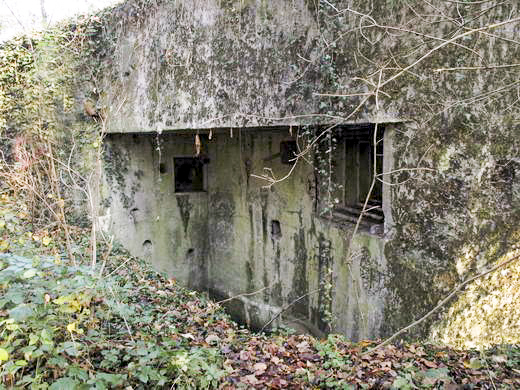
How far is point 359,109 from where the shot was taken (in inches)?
171

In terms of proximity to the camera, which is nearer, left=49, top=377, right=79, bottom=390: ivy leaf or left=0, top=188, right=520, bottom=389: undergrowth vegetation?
left=49, top=377, right=79, bottom=390: ivy leaf

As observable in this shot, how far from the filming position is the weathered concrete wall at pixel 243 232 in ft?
17.9

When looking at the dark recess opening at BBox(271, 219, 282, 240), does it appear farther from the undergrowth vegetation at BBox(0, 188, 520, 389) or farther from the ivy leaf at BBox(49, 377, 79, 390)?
the ivy leaf at BBox(49, 377, 79, 390)

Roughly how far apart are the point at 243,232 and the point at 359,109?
422 centimetres

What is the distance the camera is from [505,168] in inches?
144

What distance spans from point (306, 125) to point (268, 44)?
1.08 m

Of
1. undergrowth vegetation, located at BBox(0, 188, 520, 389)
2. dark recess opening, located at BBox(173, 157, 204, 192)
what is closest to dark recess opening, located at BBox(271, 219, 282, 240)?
dark recess opening, located at BBox(173, 157, 204, 192)

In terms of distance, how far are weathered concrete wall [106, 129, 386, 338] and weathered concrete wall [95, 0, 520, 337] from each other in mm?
38

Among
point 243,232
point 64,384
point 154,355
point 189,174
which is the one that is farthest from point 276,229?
point 64,384

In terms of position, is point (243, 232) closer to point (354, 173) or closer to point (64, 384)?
point (354, 173)

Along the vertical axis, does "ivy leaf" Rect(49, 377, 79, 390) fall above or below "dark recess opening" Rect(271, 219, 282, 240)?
below

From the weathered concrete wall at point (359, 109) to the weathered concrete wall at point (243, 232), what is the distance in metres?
0.04

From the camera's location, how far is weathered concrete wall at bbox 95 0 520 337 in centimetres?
369

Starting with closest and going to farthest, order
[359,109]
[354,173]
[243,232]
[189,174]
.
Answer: [359,109]
[354,173]
[243,232]
[189,174]
